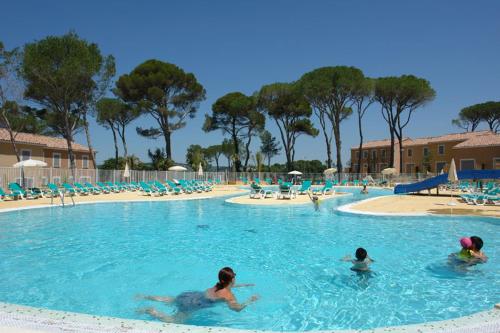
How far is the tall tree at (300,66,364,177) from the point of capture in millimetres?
34250

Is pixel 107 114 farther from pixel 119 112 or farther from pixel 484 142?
pixel 484 142

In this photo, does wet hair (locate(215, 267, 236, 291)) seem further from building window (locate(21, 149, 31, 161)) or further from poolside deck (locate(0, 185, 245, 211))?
building window (locate(21, 149, 31, 161))

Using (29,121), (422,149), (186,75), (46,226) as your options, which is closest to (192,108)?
(186,75)

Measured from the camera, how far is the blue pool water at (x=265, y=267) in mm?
4434

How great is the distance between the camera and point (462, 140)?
126ft

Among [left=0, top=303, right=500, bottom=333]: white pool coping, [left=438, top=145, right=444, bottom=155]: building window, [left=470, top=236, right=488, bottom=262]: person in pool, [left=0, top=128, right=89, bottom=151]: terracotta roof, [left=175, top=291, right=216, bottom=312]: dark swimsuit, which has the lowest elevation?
[left=175, top=291, right=216, bottom=312]: dark swimsuit

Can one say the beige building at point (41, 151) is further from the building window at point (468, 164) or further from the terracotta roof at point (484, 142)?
the terracotta roof at point (484, 142)

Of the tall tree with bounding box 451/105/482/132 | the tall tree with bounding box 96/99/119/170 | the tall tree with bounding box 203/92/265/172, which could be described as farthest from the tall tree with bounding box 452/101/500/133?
the tall tree with bounding box 96/99/119/170

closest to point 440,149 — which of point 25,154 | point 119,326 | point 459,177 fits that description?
point 459,177

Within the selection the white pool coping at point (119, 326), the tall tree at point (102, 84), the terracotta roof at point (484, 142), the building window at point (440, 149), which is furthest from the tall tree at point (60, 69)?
the building window at point (440, 149)

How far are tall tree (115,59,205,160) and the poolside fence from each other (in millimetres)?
4297

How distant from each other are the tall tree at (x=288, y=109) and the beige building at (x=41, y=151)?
18969mm

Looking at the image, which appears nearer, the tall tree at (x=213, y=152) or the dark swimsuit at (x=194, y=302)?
the dark swimsuit at (x=194, y=302)

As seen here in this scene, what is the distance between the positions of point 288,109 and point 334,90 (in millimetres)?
5372
